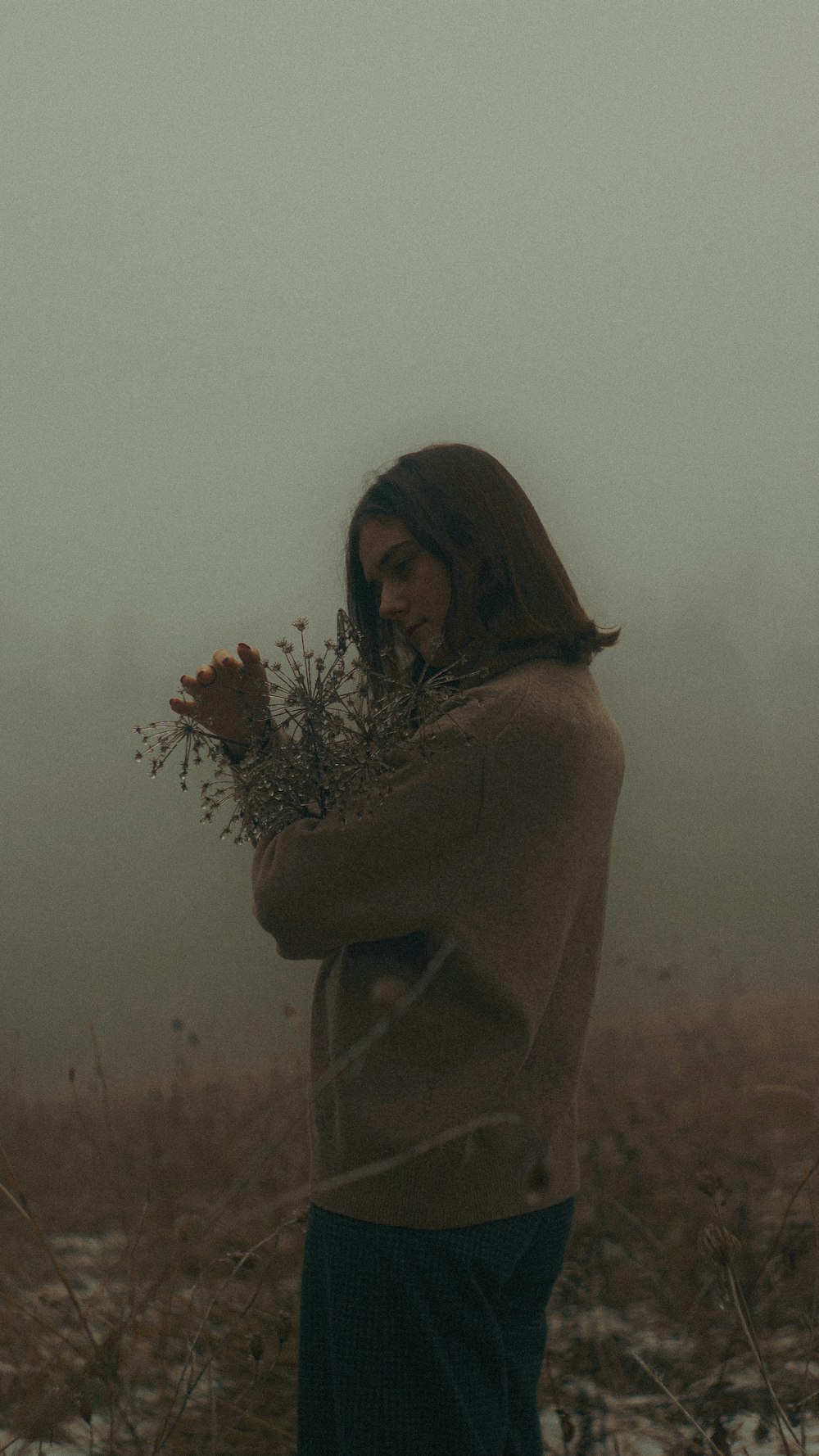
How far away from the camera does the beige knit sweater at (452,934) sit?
3.91 feet

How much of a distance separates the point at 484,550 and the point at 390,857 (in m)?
0.40

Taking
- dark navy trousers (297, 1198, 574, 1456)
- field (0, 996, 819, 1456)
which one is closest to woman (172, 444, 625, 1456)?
dark navy trousers (297, 1198, 574, 1456)

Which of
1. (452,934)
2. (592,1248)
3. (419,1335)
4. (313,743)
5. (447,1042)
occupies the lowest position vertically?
(592,1248)

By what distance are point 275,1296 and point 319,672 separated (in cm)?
160

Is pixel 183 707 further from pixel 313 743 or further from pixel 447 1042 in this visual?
pixel 447 1042

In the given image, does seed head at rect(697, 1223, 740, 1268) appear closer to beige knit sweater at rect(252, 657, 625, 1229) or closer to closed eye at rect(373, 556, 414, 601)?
beige knit sweater at rect(252, 657, 625, 1229)

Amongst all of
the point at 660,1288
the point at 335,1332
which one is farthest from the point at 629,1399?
the point at 335,1332

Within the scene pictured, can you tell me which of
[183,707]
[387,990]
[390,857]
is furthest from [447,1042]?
[183,707]

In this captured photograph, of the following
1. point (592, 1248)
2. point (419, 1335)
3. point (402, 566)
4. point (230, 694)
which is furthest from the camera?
point (592, 1248)

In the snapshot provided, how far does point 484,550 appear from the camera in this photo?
1.36m

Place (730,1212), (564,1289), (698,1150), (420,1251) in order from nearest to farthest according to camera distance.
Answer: (420,1251)
(564,1289)
(730,1212)
(698,1150)

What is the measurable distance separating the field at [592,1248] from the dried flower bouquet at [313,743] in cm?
31

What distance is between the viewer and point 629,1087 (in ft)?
10.7

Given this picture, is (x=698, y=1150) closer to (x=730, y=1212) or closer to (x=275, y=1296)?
(x=730, y=1212)
